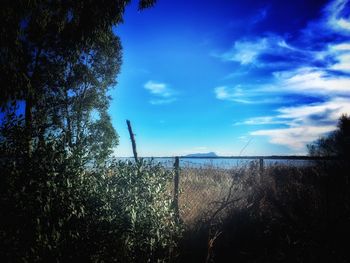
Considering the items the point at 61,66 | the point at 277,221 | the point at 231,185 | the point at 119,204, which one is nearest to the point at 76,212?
the point at 119,204

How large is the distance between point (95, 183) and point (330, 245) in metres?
4.05

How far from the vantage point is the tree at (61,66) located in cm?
498

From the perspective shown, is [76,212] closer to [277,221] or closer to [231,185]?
[231,185]

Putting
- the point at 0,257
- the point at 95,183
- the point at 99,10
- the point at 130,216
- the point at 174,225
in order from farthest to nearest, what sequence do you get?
the point at 99,10 → the point at 174,225 → the point at 95,183 → the point at 130,216 → the point at 0,257

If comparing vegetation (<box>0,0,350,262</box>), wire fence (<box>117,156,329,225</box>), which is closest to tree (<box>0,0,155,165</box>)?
vegetation (<box>0,0,350,262</box>)

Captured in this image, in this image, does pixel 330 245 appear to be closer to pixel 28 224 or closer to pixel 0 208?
pixel 28 224

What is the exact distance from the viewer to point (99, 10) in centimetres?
898

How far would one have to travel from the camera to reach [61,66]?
21047 mm

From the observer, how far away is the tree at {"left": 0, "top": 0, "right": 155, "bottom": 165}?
4979 mm

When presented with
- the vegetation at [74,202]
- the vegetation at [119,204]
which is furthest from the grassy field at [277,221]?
the vegetation at [74,202]

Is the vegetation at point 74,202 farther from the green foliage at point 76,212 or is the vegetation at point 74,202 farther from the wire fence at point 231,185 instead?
the wire fence at point 231,185

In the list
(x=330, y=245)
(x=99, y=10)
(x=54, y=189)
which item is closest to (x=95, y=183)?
(x=54, y=189)

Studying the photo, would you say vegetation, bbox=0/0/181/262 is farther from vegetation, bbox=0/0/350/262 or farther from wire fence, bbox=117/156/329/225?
wire fence, bbox=117/156/329/225

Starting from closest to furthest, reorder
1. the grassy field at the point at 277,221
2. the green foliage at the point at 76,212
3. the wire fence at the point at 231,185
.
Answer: the green foliage at the point at 76,212 < the grassy field at the point at 277,221 < the wire fence at the point at 231,185
